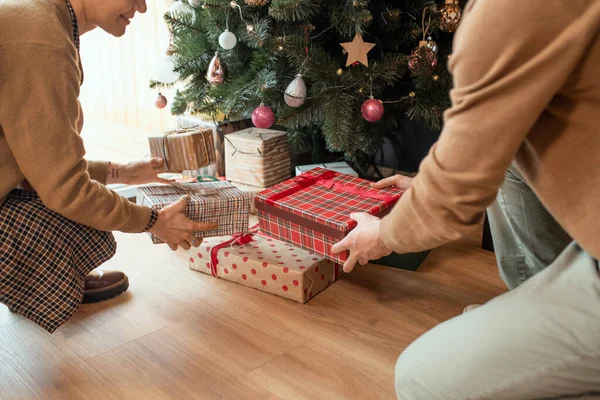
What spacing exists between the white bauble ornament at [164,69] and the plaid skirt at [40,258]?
2.97ft

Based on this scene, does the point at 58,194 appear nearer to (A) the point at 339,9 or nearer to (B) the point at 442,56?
(A) the point at 339,9

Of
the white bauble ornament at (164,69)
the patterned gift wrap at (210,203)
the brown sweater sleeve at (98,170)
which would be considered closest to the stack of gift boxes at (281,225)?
the patterned gift wrap at (210,203)

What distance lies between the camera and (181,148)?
58.0 inches

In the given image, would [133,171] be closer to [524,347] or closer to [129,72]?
[524,347]

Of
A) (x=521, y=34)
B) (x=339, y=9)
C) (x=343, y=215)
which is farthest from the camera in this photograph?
(x=339, y=9)

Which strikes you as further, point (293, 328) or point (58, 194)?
point (293, 328)

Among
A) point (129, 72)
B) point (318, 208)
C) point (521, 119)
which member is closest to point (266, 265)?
point (318, 208)

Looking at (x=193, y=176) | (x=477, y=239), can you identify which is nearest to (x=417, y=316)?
(x=477, y=239)

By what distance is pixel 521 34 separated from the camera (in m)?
0.63

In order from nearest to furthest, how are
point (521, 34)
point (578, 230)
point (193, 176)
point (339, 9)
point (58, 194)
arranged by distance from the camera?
1. point (521, 34)
2. point (578, 230)
3. point (58, 194)
4. point (339, 9)
5. point (193, 176)

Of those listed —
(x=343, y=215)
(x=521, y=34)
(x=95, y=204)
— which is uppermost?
(x=521, y=34)

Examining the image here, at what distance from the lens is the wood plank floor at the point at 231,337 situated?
3.71ft

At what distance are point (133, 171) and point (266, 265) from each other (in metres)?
0.43

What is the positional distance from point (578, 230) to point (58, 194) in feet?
2.95
